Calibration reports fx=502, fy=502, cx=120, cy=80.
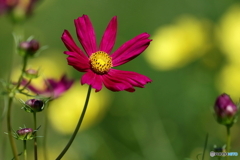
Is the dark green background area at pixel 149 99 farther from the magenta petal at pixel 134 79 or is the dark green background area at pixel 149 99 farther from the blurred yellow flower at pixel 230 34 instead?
the magenta petal at pixel 134 79

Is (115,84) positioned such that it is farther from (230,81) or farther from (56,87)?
(230,81)

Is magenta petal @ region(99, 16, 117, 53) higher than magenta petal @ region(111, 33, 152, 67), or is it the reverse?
magenta petal @ region(99, 16, 117, 53)

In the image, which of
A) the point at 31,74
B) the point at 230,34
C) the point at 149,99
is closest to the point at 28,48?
the point at 31,74

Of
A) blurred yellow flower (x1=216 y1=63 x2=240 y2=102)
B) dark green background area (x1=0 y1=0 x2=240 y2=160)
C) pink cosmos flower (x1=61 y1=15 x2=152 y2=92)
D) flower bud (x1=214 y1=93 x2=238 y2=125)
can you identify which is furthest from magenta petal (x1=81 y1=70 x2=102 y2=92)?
blurred yellow flower (x1=216 y1=63 x2=240 y2=102)

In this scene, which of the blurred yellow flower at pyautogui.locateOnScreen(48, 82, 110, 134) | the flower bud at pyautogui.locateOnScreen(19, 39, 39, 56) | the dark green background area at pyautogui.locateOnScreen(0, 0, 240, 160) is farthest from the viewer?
the blurred yellow flower at pyautogui.locateOnScreen(48, 82, 110, 134)

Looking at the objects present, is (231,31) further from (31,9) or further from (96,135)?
(31,9)

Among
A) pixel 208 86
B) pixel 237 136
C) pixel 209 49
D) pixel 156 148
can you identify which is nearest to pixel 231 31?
pixel 209 49

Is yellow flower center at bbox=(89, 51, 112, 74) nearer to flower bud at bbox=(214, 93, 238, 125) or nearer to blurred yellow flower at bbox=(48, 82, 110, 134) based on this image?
flower bud at bbox=(214, 93, 238, 125)
